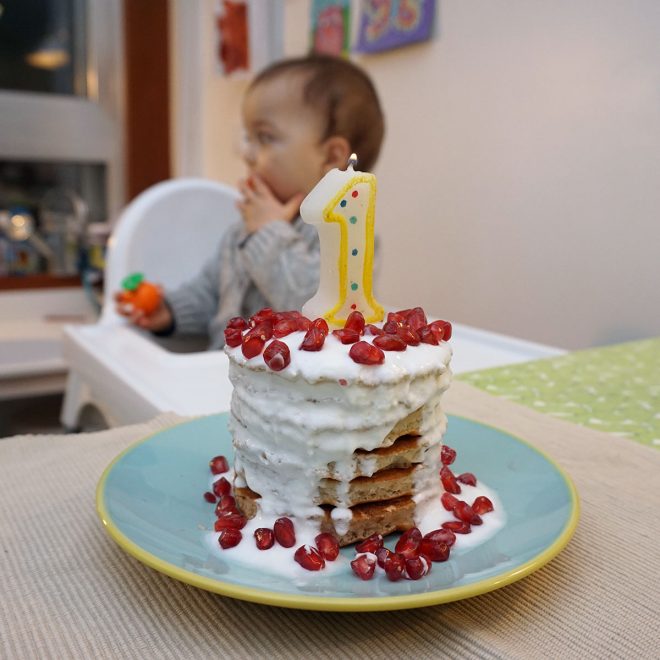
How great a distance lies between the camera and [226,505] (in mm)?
508

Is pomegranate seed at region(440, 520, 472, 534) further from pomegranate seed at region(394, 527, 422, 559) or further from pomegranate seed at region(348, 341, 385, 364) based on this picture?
pomegranate seed at region(348, 341, 385, 364)

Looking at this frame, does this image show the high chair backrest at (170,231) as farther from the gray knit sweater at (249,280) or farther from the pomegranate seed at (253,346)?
the pomegranate seed at (253,346)

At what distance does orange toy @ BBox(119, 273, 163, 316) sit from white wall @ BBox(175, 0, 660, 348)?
2.70ft

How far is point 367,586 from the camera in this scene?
412 mm

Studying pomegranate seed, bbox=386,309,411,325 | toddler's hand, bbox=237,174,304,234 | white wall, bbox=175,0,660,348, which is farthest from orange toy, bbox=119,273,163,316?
pomegranate seed, bbox=386,309,411,325

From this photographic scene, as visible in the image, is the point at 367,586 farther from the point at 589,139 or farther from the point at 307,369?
the point at 589,139

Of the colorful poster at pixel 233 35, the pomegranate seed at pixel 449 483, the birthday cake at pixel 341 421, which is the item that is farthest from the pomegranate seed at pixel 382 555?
the colorful poster at pixel 233 35

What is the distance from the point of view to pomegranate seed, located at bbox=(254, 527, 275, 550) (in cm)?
45

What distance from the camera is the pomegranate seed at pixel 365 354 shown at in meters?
0.45

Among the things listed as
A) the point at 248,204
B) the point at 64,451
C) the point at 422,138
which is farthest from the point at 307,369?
the point at 422,138

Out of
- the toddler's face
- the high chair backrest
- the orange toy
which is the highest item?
the toddler's face

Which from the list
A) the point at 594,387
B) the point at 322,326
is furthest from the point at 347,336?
the point at 594,387

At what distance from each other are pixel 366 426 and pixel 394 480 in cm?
5

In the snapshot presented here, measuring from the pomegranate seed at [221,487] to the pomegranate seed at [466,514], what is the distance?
171 mm
